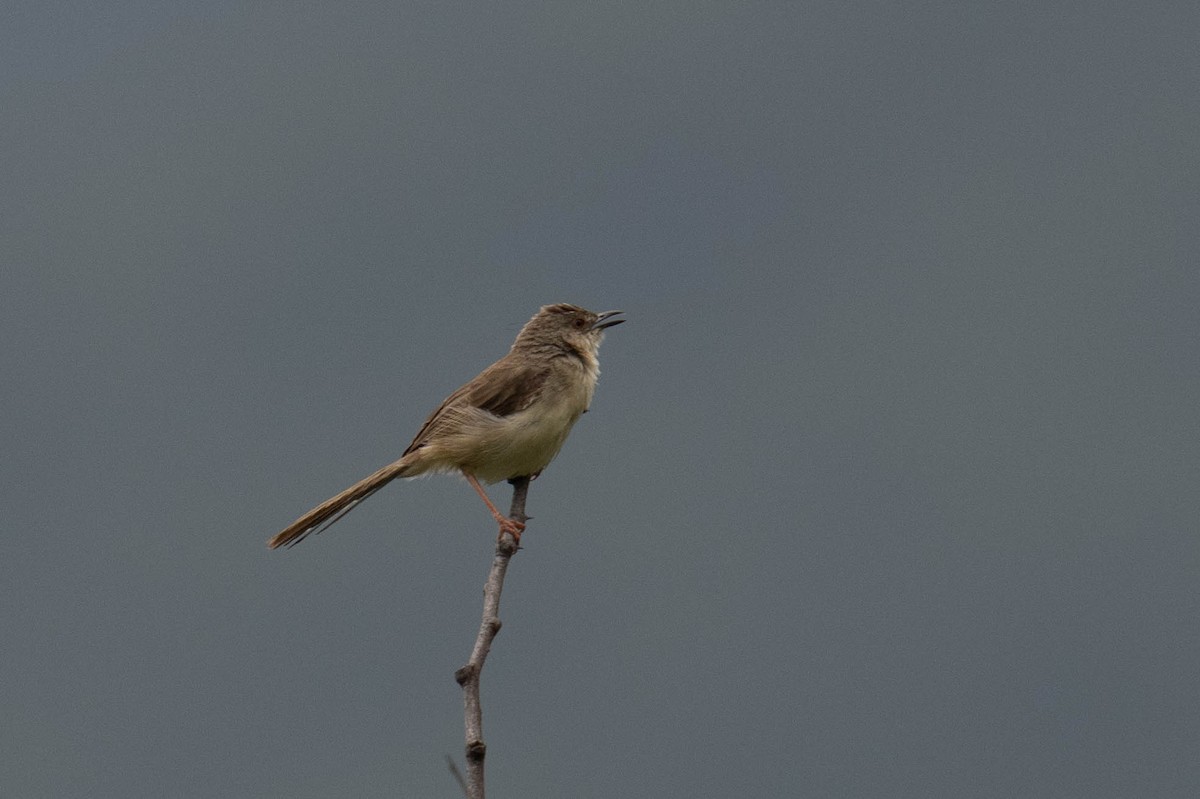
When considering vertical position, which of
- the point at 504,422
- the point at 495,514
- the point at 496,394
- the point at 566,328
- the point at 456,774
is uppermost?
the point at 566,328

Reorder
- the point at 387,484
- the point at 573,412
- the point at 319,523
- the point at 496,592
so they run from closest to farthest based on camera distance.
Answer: the point at 496,592
the point at 319,523
the point at 387,484
the point at 573,412

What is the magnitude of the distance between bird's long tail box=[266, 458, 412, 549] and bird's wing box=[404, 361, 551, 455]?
35cm

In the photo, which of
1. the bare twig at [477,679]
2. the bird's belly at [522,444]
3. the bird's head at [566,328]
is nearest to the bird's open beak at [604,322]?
the bird's head at [566,328]

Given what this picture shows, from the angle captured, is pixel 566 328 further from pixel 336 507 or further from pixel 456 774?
pixel 456 774

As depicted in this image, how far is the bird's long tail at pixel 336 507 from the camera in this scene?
23.6 ft

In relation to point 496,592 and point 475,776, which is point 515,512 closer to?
point 496,592

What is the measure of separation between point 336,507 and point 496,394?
1.64 meters

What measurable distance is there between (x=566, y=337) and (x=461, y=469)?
1.21 meters

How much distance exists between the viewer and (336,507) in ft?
25.3

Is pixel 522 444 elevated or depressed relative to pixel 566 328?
depressed

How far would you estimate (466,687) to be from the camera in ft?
13.9

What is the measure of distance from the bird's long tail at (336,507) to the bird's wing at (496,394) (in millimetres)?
347

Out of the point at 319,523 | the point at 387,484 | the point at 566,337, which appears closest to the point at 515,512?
the point at 319,523

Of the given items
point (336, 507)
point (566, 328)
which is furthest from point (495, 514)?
point (566, 328)
